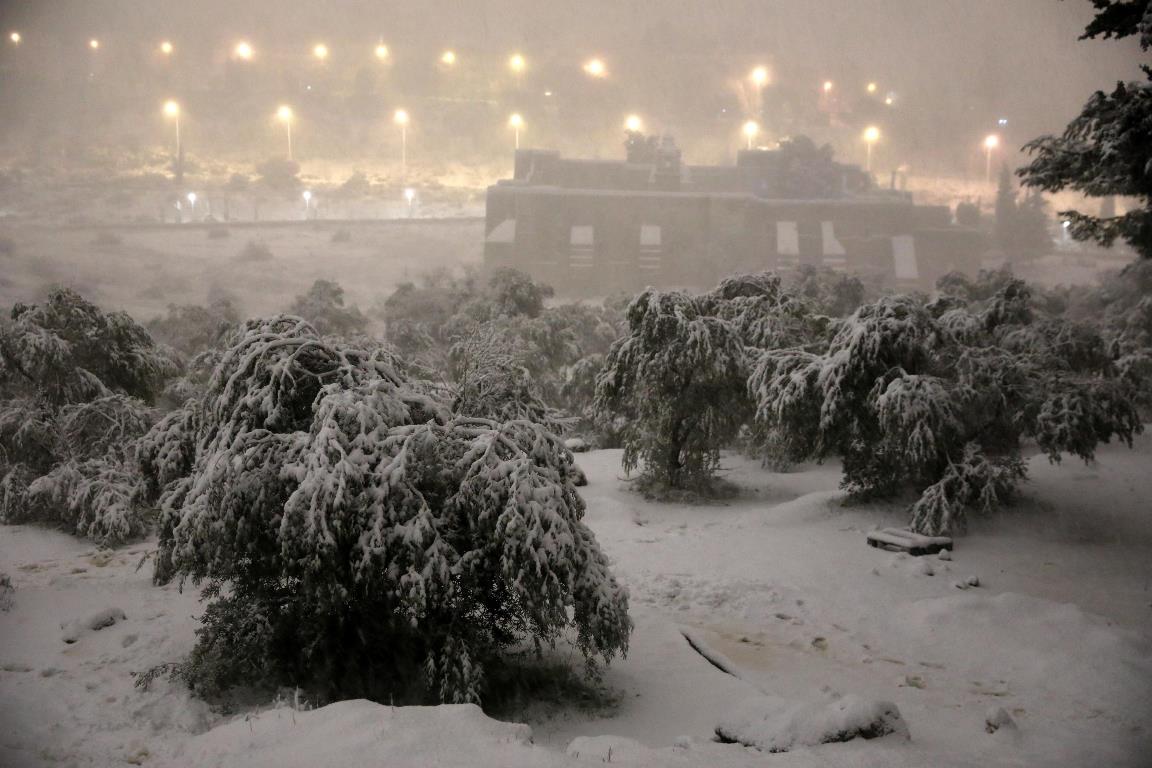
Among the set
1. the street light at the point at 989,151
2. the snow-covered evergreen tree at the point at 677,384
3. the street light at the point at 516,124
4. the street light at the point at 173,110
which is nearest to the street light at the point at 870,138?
the street light at the point at 989,151

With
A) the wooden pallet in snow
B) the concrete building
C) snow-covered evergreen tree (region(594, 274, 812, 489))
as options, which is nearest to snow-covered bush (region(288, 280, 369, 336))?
snow-covered evergreen tree (region(594, 274, 812, 489))

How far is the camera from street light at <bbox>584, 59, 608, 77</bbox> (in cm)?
9606

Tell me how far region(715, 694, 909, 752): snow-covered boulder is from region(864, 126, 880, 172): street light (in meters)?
84.8

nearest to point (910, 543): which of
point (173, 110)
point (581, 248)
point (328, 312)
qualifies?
point (328, 312)

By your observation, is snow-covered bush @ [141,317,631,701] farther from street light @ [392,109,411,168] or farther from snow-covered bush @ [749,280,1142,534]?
street light @ [392,109,411,168]

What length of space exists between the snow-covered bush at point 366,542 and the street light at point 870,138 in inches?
3323

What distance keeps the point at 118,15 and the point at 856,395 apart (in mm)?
99811

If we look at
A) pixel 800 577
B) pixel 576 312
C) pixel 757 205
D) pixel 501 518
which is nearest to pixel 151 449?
pixel 501 518

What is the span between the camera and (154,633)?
7.89m

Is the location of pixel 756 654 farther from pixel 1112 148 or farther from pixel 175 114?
pixel 175 114

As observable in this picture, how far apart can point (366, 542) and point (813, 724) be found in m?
3.34

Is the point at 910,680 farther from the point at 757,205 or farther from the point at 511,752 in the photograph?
the point at 757,205

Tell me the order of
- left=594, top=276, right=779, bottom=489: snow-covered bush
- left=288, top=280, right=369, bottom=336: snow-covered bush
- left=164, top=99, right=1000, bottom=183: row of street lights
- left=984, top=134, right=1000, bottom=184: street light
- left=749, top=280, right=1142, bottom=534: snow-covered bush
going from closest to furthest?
left=749, top=280, right=1142, bottom=534: snow-covered bush
left=594, top=276, right=779, bottom=489: snow-covered bush
left=288, top=280, right=369, bottom=336: snow-covered bush
left=164, top=99, right=1000, bottom=183: row of street lights
left=984, top=134, right=1000, bottom=184: street light

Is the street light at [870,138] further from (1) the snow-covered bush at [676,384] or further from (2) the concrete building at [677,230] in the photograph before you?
(1) the snow-covered bush at [676,384]
